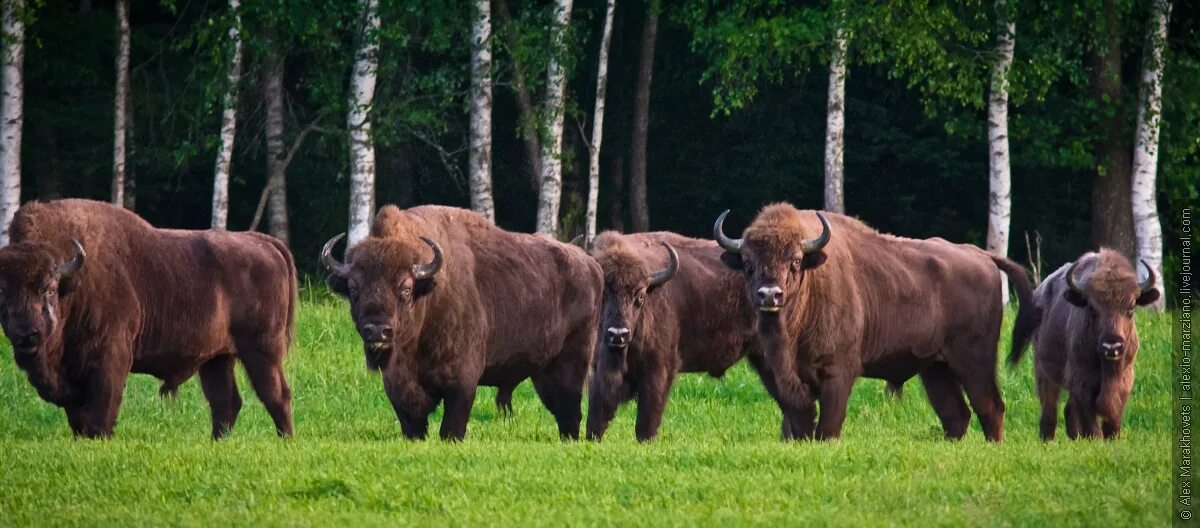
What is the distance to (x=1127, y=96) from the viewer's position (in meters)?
29.7

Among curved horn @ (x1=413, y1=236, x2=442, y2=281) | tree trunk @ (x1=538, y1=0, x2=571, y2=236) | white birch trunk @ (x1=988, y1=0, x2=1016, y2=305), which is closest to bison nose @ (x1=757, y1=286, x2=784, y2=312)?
curved horn @ (x1=413, y1=236, x2=442, y2=281)

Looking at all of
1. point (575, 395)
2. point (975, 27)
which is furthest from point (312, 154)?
point (575, 395)

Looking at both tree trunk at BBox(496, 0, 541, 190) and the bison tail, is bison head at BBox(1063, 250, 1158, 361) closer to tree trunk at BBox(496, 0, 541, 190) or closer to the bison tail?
the bison tail

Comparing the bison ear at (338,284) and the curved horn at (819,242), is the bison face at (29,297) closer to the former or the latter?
the bison ear at (338,284)

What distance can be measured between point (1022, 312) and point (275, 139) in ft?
56.2

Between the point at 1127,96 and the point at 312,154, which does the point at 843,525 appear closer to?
the point at 1127,96

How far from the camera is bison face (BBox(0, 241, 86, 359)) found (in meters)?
12.9

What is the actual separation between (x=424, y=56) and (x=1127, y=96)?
13708 mm

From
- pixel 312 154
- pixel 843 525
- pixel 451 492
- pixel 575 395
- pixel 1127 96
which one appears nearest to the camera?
pixel 843 525

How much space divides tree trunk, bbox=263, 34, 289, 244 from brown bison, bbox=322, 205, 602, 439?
14791mm

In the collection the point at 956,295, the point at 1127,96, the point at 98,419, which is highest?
the point at 1127,96

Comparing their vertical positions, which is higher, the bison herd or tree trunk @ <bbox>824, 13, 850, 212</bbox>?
tree trunk @ <bbox>824, 13, 850, 212</bbox>

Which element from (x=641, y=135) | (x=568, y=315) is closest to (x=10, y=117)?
(x=568, y=315)

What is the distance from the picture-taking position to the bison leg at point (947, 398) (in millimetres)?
15398
